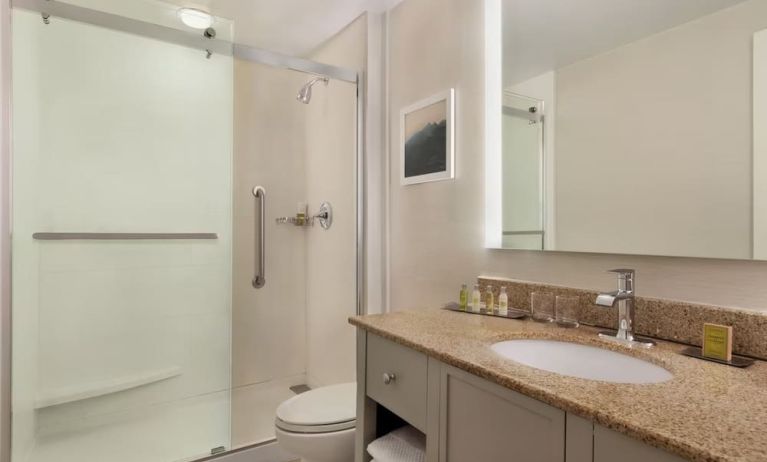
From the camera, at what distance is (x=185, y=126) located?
2096 millimetres

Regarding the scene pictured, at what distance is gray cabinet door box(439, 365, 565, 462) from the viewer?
0.73 m

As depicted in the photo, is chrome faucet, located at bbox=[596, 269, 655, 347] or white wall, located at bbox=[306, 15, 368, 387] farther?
white wall, located at bbox=[306, 15, 368, 387]

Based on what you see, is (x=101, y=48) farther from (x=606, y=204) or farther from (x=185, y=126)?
(x=606, y=204)

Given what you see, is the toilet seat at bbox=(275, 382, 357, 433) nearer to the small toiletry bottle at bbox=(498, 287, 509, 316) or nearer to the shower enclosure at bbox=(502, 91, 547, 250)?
the small toiletry bottle at bbox=(498, 287, 509, 316)

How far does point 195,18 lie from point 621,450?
2472 millimetres

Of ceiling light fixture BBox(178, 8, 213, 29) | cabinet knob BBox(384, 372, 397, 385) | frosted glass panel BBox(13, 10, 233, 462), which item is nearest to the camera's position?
cabinet knob BBox(384, 372, 397, 385)

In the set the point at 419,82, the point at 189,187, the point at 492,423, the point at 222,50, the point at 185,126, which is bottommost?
the point at 492,423

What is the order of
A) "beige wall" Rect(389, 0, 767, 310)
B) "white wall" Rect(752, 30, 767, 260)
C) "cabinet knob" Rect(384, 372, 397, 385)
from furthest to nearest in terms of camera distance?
"cabinet knob" Rect(384, 372, 397, 385) < "beige wall" Rect(389, 0, 767, 310) < "white wall" Rect(752, 30, 767, 260)

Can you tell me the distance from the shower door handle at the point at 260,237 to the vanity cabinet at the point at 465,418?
111 centimetres

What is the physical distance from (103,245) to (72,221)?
0.53 ft

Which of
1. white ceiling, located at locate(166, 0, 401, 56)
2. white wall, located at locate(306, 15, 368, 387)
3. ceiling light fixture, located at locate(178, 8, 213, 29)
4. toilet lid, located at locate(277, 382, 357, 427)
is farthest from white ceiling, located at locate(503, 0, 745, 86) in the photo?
ceiling light fixture, located at locate(178, 8, 213, 29)

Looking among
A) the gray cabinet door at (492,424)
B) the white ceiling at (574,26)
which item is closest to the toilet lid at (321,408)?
the gray cabinet door at (492,424)

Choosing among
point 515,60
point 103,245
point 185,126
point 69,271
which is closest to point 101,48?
point 185,126

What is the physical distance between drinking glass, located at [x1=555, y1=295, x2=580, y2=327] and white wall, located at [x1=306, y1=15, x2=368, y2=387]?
1.21m
